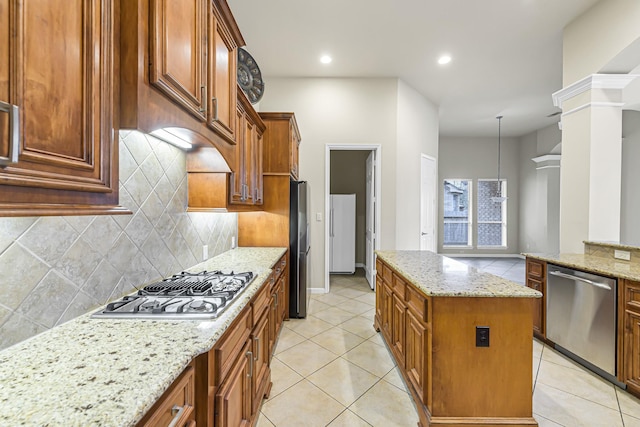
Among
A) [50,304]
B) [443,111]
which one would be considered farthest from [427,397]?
[443,111]

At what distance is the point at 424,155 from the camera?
476 centimetres

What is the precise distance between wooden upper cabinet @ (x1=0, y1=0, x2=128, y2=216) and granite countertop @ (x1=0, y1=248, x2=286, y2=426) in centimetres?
43

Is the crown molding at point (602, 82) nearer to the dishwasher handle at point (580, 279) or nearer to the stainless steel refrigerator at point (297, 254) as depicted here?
the dishwasher handle at point (580, 279)

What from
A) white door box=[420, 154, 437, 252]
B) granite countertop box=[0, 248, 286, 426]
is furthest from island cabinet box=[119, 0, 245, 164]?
white door box=[420, 154, 437, 252]

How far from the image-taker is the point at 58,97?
65cm

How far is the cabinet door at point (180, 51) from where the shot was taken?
92cm

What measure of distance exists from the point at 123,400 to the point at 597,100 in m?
4.14

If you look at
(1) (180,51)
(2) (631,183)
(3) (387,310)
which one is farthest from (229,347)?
(2) (631,183)

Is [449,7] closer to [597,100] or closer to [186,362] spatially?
[597,100]

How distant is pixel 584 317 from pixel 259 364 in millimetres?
2604

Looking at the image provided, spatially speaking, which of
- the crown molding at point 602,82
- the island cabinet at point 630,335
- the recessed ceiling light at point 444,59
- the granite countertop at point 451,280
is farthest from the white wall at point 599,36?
the granite countertop at point 451,280

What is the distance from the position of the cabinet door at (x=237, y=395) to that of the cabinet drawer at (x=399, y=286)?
1.17 m

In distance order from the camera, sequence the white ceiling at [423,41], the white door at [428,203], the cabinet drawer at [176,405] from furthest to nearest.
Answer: the white door at [428,203] → the white ceiling at [423,41] → the cabinet drawer at [176,405]

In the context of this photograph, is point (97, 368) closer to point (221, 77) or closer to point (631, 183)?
point (221, 77)
